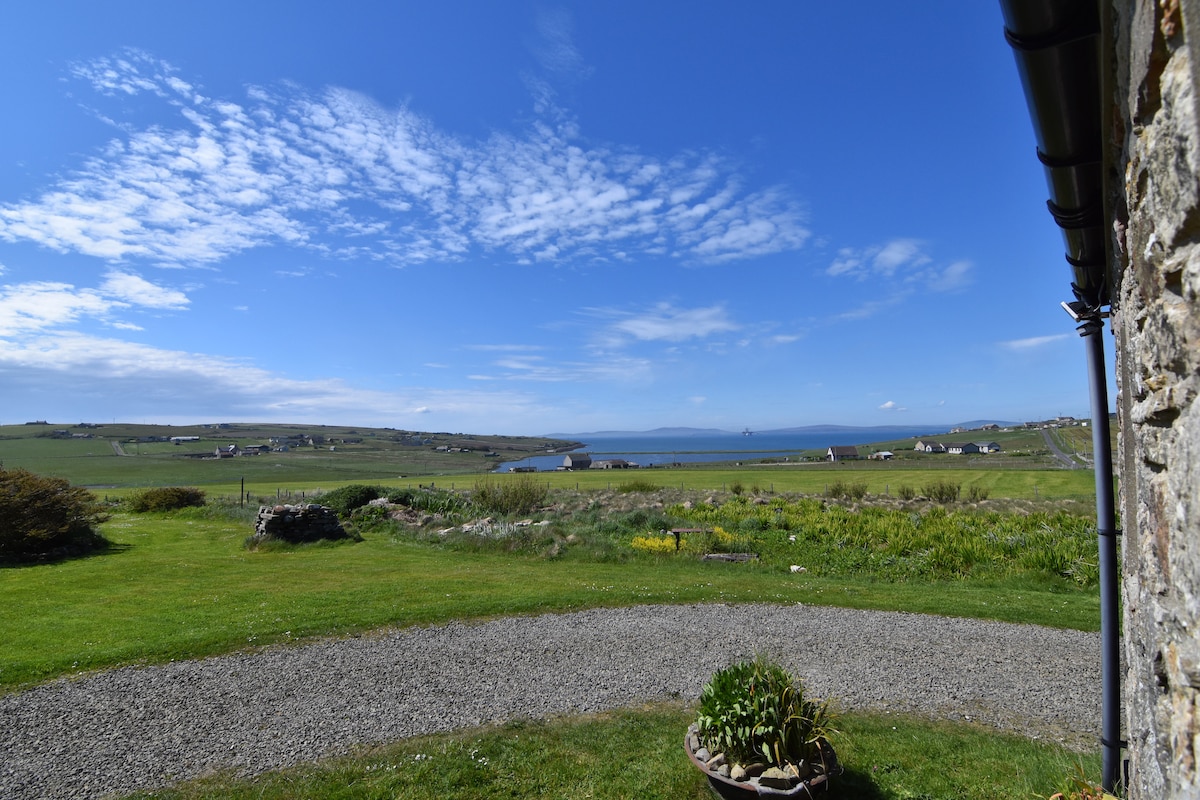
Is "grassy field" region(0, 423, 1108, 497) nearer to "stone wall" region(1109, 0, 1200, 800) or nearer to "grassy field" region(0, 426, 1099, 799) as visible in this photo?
"grassy field" region(0, 426, 1099, 799)

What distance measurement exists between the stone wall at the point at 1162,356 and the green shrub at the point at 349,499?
25.7 meters

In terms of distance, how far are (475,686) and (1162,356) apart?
7585mm

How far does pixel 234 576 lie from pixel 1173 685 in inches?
673

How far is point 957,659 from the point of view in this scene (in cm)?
838

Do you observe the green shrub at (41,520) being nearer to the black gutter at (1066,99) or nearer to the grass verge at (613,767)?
the grass verge at (613,767)

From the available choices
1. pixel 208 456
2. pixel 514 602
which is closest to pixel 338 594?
pixel 514 602

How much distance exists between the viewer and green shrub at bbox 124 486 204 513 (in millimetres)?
28094

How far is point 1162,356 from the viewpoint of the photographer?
79.0 inches

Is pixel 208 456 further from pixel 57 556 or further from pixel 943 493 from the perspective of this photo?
pixel 943 493


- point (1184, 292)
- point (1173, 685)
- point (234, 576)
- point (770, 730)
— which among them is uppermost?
point (1184, 292)

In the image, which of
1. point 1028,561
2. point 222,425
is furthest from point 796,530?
point 222,425

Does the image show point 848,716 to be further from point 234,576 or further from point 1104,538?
point 234,576

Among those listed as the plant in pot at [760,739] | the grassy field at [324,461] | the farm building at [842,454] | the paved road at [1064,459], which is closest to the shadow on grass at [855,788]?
the plant in pot at [760,739]

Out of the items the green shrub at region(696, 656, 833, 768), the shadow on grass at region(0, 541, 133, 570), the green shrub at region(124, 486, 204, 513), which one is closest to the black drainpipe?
the green shrub at region(696, 656, 833, 768)
